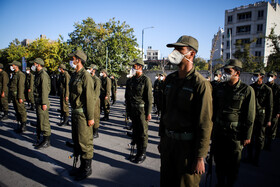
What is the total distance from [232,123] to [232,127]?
74 mm

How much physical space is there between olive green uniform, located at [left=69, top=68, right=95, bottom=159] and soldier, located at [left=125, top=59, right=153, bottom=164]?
50.9 inches

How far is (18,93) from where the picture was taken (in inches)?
245

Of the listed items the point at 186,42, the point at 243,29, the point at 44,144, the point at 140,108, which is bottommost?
the point at 44,144

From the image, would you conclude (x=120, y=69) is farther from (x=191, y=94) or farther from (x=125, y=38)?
(x=191, y=94)

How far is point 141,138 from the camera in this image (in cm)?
446

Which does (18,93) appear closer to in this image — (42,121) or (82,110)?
(42,121)

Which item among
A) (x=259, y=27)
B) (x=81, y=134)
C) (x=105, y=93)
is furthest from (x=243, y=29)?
(x=81, y=134)

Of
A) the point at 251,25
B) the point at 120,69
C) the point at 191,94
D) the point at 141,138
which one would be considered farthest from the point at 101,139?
the point at 251,25

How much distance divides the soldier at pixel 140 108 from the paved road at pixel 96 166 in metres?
0.39

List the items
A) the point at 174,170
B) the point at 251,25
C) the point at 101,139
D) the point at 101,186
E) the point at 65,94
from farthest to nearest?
the point at 251,25 < the point at 65,94 < the point at 101,139 < the point at 101,186 < the point at 174,170

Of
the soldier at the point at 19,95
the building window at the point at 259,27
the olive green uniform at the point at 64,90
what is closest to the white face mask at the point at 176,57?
the soldier at the point at 19,95

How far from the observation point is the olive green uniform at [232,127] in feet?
10.2

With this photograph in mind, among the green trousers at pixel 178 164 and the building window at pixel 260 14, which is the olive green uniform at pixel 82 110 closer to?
the green trousers at pixel 178 164

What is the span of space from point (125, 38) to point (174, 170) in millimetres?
28408
